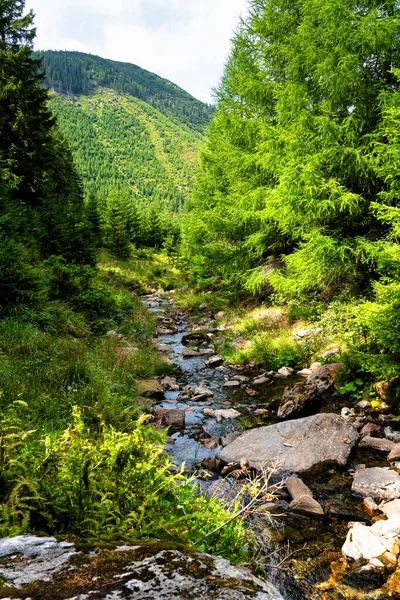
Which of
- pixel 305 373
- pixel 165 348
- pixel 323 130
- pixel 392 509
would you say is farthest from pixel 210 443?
pixel 323 130

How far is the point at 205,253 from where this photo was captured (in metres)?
17.9

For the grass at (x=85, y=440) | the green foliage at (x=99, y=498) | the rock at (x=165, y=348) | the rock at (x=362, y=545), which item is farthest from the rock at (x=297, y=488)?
the rock at (x=165, y=348)

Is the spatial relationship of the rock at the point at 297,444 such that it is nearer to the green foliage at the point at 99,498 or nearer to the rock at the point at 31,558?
the green foliage at the point at 99,498

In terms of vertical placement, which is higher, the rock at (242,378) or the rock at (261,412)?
the rock at (261,412)

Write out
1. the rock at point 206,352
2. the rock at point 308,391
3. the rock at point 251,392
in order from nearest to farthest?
the rock at point 308,391
the rock at point 251,392
the rock at point 206,352

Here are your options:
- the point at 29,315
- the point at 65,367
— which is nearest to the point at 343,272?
the point at 65,367

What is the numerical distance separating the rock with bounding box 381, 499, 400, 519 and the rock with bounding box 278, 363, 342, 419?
102 inches

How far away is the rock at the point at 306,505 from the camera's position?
3.88 meters

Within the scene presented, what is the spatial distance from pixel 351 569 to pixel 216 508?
59.3 inches

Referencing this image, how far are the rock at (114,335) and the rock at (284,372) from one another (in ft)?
15.7

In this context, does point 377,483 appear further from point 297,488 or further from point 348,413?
point 348,413

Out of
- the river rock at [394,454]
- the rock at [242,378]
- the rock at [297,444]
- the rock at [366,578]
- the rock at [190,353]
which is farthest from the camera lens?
the rock at [190,353]

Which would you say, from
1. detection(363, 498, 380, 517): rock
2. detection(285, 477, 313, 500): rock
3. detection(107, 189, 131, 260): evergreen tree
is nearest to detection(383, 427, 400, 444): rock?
detection(363, 498, 380, 517): rock

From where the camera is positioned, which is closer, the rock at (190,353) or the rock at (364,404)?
the rock at (364,404)
